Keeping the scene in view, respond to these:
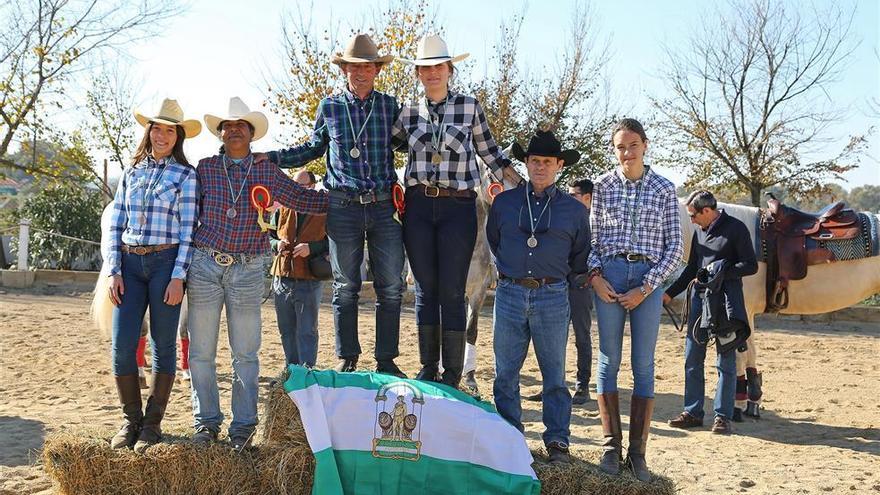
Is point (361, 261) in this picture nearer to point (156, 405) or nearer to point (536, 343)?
A: point (536, 343)

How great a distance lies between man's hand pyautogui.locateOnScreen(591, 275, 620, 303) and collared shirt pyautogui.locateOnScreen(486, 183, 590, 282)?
0.10 metres

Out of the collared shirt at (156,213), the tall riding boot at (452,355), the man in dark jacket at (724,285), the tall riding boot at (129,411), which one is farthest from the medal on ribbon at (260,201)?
the man in dark jacket at (724,285)

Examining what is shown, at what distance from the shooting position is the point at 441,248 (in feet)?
14.6

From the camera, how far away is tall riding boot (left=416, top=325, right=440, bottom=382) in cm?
461

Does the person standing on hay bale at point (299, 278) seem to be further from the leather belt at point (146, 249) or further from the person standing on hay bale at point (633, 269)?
the person standing on hay bale at point (633, 269)

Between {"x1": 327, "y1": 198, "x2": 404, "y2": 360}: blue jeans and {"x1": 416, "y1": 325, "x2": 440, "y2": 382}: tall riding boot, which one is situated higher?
{"x1": 327, "y1": 198, "x2": 404, "y2": 360}: blue jeans

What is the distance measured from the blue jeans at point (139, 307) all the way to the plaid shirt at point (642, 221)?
231cm

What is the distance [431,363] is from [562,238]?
3.61ft

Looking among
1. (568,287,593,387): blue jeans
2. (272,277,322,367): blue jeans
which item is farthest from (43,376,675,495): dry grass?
(568,287,593,387): blue jeans

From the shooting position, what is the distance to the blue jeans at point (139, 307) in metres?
4.22

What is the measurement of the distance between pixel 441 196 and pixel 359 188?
47 centimetres

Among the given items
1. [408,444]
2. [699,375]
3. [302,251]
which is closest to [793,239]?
[699,375]

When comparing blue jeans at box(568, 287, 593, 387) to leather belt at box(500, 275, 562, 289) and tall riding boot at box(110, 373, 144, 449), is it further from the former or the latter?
Answer: tall riding boot at box(110, 373, 144, 449)

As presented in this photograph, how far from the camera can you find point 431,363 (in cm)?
464
